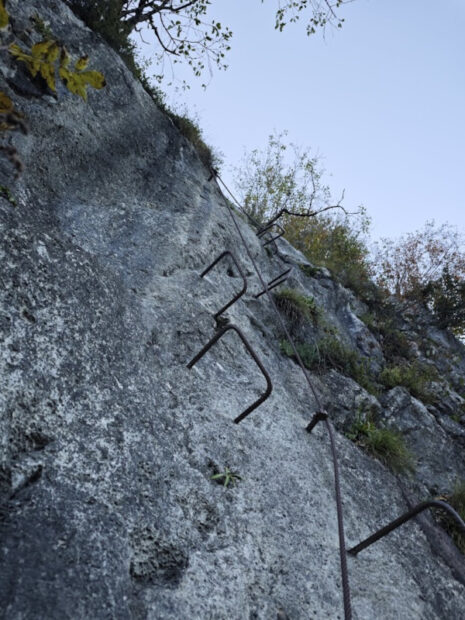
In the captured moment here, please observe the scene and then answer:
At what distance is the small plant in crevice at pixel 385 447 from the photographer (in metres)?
4.98

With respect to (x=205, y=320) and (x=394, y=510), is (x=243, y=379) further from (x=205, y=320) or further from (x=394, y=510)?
(x=394, y=510)

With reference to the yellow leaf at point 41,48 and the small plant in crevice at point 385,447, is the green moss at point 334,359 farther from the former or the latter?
the yellow leaf at point 41,48

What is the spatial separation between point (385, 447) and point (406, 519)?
2.32 meters

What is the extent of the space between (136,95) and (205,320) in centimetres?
466

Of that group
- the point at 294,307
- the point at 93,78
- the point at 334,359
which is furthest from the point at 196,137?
the point at 93,78

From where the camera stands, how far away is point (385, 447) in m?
5.07

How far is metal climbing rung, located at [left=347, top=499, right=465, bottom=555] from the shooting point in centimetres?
258

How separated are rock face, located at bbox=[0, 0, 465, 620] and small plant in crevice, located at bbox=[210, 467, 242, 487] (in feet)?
0.15

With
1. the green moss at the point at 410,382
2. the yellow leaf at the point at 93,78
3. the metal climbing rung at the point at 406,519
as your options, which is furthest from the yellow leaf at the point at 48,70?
the green moss at the point at 410,382

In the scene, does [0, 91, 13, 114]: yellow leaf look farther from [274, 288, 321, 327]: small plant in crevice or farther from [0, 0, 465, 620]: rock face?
[274, 288, 321, 327]: small plant in crevice

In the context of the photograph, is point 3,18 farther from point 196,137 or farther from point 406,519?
point 196,137

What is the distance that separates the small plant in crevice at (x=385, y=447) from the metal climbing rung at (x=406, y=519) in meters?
1.69

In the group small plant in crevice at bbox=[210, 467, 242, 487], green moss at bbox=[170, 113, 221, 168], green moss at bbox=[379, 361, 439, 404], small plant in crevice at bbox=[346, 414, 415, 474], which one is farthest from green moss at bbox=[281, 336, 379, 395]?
green moss at bbox=[170, 113, 221, 168]

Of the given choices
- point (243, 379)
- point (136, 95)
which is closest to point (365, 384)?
point (243, 379)
